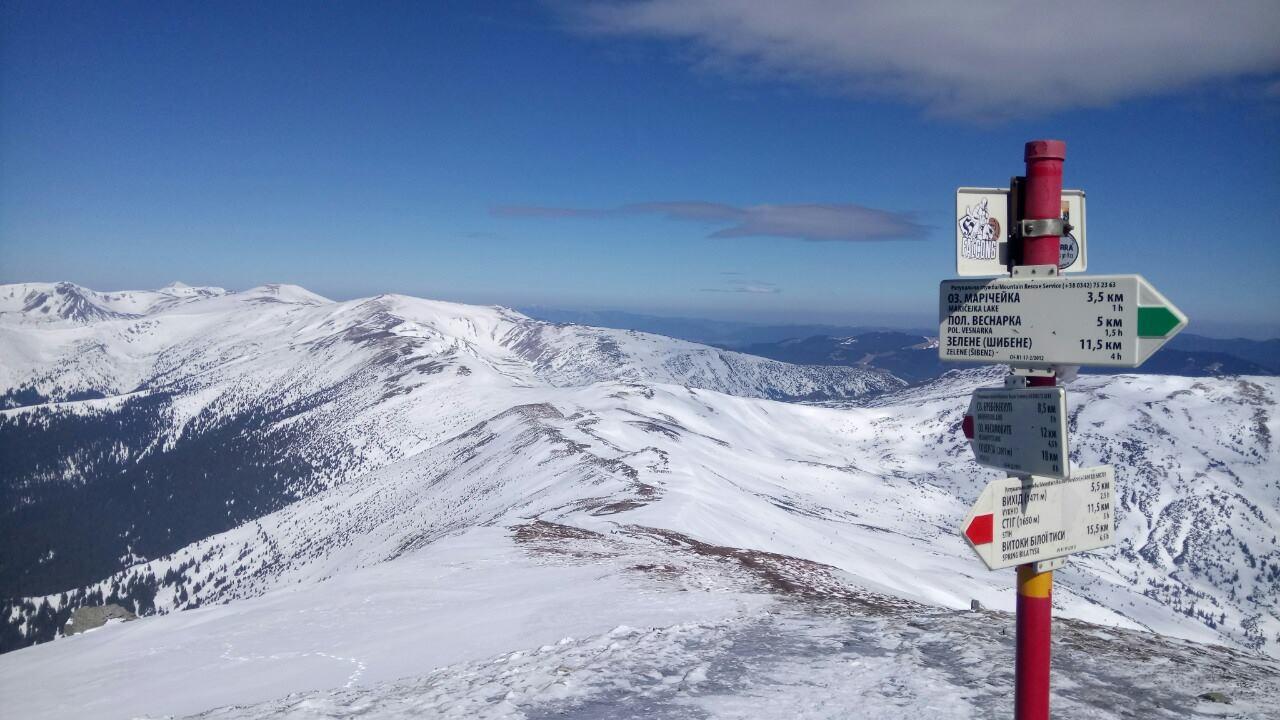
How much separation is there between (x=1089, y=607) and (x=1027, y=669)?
215 feet

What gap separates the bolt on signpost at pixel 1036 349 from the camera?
175 inches

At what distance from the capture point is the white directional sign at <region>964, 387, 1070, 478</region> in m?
4.43

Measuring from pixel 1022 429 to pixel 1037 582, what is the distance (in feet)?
3.52

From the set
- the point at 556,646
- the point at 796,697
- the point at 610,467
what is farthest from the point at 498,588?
the point at 610,467

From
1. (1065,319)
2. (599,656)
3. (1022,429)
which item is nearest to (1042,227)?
(1065,319)

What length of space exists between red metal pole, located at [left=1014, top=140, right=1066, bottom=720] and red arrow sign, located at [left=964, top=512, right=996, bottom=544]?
416 millimetres

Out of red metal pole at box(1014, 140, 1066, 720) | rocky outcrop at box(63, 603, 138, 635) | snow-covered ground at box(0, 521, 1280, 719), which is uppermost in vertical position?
red metal pole at box(1014, 140, 1066, 720)

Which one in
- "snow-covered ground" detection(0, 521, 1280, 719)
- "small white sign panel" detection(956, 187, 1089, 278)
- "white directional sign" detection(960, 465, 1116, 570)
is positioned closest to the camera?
"white directional sign" detection(960, 465, 1116, 570)

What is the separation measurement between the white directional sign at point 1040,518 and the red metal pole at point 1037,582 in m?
0.22

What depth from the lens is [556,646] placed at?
1301cm

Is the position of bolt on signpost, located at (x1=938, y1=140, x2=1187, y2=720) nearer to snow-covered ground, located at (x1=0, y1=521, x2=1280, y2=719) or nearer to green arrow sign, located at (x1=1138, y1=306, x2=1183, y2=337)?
green arrow sign, located at (x1=1138, y1=306, x2=1183, y2=337)

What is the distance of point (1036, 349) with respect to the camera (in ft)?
15.3

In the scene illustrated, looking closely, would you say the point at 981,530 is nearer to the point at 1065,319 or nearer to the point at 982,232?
the point at 1065,319

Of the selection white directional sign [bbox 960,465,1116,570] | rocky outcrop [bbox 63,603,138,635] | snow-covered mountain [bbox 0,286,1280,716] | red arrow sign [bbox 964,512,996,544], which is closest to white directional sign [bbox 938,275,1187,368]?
white directional sign [bbox 960,465,1116,570]
